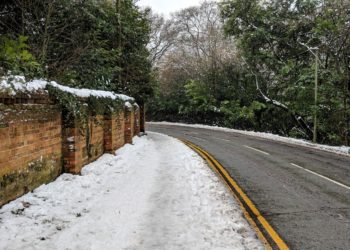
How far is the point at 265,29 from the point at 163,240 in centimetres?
2902

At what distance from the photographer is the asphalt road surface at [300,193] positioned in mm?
5902

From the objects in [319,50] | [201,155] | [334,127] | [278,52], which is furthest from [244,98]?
[201,155]

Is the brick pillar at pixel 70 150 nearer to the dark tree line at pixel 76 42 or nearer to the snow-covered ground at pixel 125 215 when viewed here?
the snow-covered ground at pixel 125 215

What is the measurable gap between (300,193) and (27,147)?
21.5 ft

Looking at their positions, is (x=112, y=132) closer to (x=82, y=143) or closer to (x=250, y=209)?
(x=82, y=143)

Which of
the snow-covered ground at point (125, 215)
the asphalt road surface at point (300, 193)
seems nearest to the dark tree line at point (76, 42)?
the snow-covered ground at point (125, 215)

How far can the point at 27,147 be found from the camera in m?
7.02

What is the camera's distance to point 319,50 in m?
27.1

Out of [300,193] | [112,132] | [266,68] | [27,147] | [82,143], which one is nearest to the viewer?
[27,147]

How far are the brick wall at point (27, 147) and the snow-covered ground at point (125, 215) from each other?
0.26 metres

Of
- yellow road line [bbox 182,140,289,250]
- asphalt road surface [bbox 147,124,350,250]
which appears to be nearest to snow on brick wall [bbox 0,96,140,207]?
yellow road line [bbox 182,140,289,250]

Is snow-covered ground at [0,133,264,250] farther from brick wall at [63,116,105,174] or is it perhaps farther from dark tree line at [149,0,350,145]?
dark tree line at [149,0,350,145]

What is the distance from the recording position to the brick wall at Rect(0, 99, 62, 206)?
6.15 metres

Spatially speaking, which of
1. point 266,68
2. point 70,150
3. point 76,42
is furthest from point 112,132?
point 266,68
